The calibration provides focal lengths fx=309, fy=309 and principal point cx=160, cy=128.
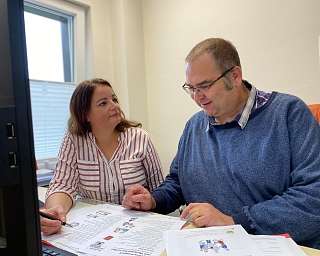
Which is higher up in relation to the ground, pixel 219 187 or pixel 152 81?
pixel 152 81

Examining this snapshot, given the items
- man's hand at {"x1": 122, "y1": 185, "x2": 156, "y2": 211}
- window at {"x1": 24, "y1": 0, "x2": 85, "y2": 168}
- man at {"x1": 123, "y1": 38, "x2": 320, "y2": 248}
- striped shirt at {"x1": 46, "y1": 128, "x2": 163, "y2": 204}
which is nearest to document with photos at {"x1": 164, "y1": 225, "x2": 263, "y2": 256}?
man at {"x1": 123, "y1": 38, "x2": 320, "y2": 248}

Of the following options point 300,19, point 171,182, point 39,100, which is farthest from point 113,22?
point 171,182

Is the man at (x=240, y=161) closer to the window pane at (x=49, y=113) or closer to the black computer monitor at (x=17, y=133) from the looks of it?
the black computer monitor at (x=17, y=133)

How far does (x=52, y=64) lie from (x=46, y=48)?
0.13 meters

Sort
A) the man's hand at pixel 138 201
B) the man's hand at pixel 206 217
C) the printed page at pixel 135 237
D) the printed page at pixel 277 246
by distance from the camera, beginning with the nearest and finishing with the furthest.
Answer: the printed page at pixel 277 246 < the printed page at pixel 135 237 < the man's hand at pixel 206 217 < the man's hand at pixel 138 201

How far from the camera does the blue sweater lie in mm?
875

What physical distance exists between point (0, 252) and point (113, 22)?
2478 millimetres

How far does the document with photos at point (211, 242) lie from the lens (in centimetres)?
64

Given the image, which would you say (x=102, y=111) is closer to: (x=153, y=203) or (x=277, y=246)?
(x=153, y=203)

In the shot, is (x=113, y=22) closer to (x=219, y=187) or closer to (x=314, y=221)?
(x=219, y=187)

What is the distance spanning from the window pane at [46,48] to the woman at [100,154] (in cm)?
91

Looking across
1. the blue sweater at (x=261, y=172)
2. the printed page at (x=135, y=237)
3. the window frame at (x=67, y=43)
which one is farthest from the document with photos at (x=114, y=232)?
the window frame at (x=67, y=43)

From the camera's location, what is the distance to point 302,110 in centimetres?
106

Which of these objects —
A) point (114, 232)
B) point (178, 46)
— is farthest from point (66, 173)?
point (178, 46)
